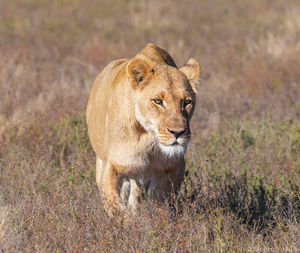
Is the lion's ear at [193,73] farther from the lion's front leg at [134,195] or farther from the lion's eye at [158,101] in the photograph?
the lion's front leg at [134,195]

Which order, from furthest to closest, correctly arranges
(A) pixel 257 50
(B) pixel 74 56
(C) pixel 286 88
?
(B) pixel 74 56
(A) pixel 257 50
(C) pixel 286 88

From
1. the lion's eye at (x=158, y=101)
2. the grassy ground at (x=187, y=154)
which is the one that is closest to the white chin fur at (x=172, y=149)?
the lion's eye at (x=158, y=101)

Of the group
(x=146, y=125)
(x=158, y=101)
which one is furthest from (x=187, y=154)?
(x=158, y=101)

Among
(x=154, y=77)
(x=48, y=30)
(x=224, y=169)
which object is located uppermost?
(x=154, y=77)

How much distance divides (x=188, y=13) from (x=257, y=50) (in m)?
6.28

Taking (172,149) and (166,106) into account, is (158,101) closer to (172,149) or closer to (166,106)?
Result: (166,106)

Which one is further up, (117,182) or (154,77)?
(154,77)

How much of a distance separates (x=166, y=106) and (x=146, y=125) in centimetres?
25

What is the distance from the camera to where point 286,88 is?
31.0 feet

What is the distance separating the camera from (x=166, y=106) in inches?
167

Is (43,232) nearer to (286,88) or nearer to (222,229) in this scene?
(222,229)

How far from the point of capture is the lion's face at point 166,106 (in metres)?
4.19

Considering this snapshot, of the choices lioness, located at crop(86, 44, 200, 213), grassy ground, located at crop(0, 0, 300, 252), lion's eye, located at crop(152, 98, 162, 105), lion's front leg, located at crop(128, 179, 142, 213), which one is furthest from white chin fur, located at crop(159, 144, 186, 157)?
lion's front leg, located at crop(128, 179, 142, 213)

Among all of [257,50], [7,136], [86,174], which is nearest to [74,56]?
[257,50]
